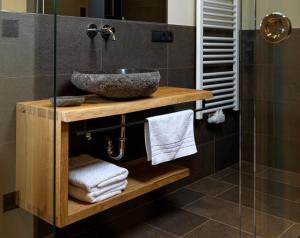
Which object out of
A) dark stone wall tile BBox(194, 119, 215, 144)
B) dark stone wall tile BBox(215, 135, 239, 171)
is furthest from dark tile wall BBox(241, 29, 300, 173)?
dark stone wall tile BBox(215, 135, 239, 171)

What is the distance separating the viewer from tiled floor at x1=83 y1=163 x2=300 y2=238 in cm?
197

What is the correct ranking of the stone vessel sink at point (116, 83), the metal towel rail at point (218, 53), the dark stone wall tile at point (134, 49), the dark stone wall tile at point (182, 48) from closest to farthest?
the stone vessel sink at point (116, 83)
the dark stone wall tile at point (134, 49)
the dark stone wall tile at point (182, 48)
the metal towel rail at point (218, 53)

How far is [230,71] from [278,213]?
133 cm

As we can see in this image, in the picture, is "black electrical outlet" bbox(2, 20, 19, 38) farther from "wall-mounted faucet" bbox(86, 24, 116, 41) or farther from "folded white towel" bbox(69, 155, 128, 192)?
"folded white towel" bbox(69, 155, 128, 192)

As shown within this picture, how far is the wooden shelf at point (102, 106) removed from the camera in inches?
59.1

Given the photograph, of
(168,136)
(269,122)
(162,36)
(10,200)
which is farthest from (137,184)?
(162,36)

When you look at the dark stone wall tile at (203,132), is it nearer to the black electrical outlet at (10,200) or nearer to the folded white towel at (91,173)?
the folded white towel at (91,173)

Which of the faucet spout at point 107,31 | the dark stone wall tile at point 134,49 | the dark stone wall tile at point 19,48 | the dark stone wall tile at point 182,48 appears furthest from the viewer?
the dark stone wall tile at point 182,48

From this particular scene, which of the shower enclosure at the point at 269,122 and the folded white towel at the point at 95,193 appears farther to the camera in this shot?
the shower enclosure at the point at 269,122

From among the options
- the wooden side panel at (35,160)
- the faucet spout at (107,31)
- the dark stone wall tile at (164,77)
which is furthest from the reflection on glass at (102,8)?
the wooden side panel at (35,160)

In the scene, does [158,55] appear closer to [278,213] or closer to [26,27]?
[26,27]

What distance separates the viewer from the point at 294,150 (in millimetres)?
2320

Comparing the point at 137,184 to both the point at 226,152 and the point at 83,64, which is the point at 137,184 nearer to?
the point at 83,64

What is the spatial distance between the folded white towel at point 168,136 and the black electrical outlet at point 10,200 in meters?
0.69
